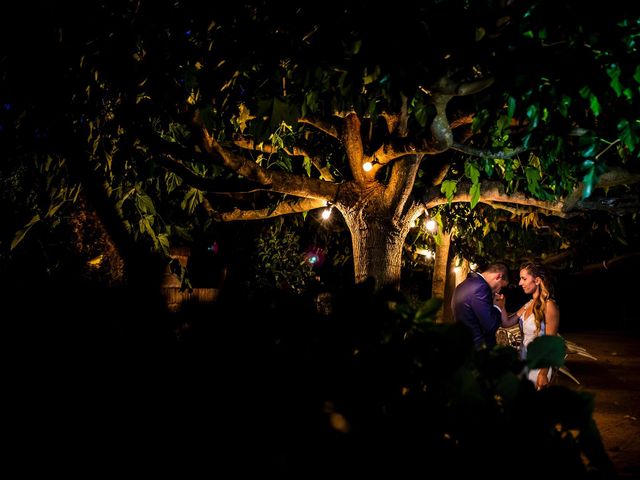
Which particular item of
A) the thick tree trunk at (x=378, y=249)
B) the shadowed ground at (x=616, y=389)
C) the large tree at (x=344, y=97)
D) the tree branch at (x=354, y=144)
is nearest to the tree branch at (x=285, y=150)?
the large tree at (x=344, y=97)

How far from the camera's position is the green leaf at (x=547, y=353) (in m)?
2.06

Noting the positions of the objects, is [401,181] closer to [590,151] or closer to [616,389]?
[590,151]

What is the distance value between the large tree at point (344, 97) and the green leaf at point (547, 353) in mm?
733

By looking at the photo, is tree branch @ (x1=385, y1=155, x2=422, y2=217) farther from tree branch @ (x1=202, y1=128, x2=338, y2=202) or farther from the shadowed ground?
the shadowed ground

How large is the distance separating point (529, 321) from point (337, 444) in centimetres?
471

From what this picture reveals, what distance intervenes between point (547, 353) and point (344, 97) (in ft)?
7.71

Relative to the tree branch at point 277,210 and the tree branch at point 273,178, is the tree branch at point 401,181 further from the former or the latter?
the tree branch at point 277,210

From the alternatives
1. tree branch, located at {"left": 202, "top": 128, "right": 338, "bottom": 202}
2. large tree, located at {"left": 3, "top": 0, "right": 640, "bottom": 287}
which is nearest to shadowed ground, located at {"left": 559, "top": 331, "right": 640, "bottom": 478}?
large tree, located at {"left": 3, "top": 0, "right": 640, "bottom": 287}

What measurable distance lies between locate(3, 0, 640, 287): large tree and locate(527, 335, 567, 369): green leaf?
2.40 ft

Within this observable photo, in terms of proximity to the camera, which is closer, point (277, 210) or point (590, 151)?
point (590, 151)

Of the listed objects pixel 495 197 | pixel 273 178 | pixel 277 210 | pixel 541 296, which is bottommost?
pixel 541 296

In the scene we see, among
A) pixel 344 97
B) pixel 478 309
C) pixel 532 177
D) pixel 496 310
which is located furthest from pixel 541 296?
pixel 344 97

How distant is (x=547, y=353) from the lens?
2.08m

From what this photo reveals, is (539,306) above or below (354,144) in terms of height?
below
